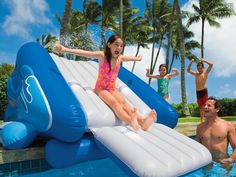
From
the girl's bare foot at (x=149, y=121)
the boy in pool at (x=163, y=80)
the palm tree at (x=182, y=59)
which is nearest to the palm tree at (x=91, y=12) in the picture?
the palm tree at (x=182, y=59)

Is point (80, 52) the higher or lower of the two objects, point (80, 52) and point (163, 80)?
the higher

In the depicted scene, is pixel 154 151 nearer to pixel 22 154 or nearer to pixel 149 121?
pixel 149 121

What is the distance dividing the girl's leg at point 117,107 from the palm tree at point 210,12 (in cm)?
2073

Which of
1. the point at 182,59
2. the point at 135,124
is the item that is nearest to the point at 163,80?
the point at 135,124

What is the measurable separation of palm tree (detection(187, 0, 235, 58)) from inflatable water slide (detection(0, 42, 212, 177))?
20835 millimetres

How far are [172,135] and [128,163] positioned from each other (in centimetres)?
83

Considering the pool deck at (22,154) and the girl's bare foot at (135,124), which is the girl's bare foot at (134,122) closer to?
the girl's bare foot at (135,124)

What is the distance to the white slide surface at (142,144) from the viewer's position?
2639mm

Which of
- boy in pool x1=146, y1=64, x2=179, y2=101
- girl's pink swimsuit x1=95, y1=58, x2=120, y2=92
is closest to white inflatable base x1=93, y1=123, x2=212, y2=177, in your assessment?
girl's pink swimsuit x1=95, y1=58, x2=120, y2=92

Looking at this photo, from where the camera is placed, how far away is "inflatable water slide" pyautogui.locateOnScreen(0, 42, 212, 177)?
274 centimetres

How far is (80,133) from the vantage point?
9.81 feet

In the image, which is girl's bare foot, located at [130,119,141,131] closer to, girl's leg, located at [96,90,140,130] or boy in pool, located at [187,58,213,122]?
girl's leg, located at [96,90,140,130]

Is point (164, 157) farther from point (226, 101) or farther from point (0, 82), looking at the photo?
point (226, 101)

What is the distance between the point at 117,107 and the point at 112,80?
13.5 inches
